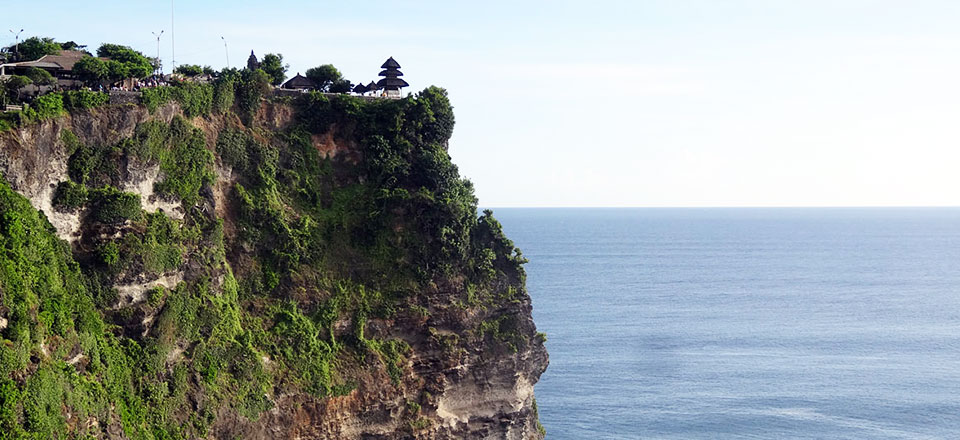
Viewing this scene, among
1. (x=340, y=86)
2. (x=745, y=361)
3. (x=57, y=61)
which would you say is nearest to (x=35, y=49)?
(x=57, y=61)

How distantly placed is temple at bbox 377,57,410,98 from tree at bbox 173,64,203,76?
12280 mm

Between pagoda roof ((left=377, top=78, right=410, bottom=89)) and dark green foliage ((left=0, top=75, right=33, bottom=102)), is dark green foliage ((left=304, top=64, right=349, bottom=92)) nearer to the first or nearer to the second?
pagoda roof ((left=377, top=78, right=410, bottom=89))

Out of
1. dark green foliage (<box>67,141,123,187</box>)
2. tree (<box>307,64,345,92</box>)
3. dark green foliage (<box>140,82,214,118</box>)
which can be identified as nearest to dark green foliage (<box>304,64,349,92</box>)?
tree (<box>307,64,345,92</box>)

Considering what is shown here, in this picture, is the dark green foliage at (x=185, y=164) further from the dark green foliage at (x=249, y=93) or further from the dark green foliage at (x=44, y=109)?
the dark green foliage at (x=44, y=109)

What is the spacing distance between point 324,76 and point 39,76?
1976 centimetres

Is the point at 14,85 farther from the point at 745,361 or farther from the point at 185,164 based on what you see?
the point at 745,361

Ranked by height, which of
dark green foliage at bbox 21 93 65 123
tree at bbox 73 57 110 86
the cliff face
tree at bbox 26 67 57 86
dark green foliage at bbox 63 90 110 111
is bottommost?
the cliff face

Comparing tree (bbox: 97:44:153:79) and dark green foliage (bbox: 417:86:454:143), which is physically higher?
tree (bbox: 97:44:153:79)

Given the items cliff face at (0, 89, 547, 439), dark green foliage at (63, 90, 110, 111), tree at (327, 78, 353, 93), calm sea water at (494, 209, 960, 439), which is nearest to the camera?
cliff face at (0, 89, 547, 439)

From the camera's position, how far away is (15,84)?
209 feet

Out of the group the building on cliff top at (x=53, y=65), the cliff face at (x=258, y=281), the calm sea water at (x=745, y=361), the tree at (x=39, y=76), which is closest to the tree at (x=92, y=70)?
the building on cliff top at (x=53, y=65)

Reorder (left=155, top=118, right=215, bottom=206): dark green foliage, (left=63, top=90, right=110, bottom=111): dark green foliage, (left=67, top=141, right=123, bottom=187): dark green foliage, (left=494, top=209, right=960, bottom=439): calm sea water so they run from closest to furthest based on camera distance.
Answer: (left=67, top=141, right=123, bottom=187): dark green foliage → (left=63, top=90, right=110, bottom=111): dark green foliage → (left=155, top=118, right=215, bottom=206): dark green foliage → (left=494, top=209, right=960, bottom=439): calm sea water

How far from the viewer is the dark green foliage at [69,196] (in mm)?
59994

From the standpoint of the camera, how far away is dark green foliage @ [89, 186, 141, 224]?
61531mm
